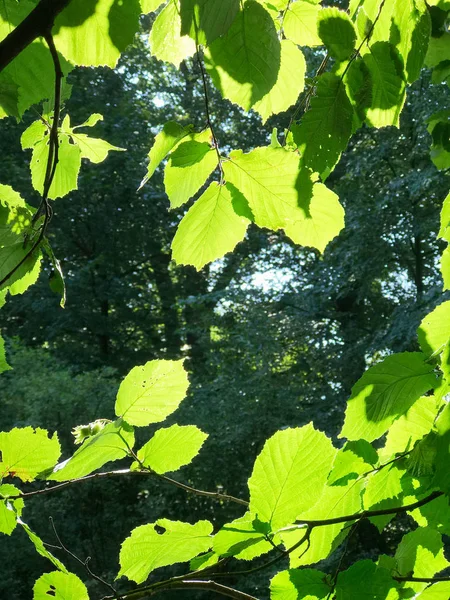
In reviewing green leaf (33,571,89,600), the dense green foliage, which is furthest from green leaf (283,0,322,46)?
green leaf (33,571,89,600)

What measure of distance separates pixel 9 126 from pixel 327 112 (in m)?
7.45

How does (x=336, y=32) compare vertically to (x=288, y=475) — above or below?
above

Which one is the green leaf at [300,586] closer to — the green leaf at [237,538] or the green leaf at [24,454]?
the green leaf at [237,538]

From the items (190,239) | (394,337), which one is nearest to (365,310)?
(394,337)

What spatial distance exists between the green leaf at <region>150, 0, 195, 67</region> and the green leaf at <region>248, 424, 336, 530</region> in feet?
0.96

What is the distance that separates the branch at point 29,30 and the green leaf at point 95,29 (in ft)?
0.31

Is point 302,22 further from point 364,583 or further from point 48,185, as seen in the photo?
point 364,583

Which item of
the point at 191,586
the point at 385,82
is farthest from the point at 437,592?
the point at 385,82

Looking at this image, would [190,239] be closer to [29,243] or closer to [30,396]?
[29,243]

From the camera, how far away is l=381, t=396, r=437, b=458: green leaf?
0.51m

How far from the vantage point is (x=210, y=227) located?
0.50m

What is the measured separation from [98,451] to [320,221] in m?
0.24

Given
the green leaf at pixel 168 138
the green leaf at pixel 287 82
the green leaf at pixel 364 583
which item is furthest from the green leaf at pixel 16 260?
the green leaf at pixel 364 583

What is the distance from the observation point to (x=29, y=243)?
0.50 metres
